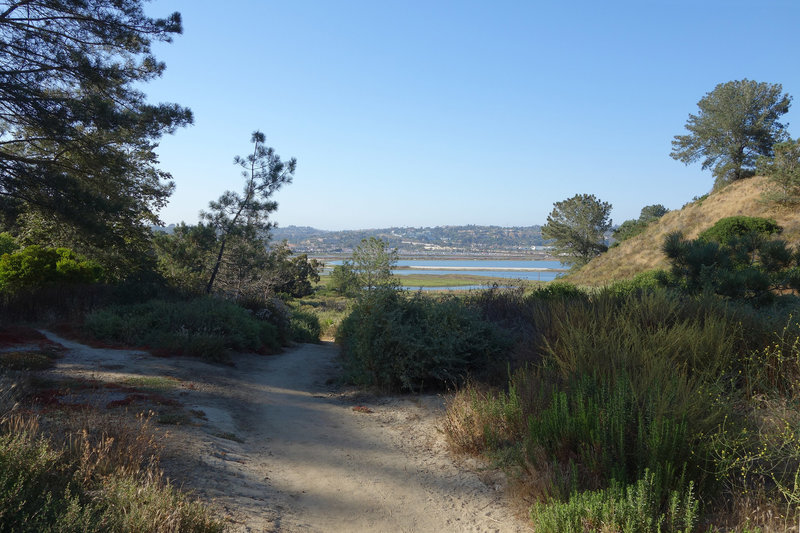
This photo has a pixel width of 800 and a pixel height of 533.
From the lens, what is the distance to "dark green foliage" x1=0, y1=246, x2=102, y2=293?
14.9m

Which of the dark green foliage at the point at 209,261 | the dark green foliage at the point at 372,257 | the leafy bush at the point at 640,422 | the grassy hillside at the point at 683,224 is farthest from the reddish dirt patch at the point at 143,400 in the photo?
the grassy hillside at the point at 683,224

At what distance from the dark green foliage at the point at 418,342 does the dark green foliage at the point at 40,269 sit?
1102 centimetres

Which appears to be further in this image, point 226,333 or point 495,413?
point 226,333

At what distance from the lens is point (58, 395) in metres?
6.57

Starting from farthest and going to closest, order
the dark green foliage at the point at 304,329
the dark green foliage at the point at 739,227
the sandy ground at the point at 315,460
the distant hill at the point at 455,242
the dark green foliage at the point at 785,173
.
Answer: the distant hill at the point at 455,242, the dark green foliage at the point at 785,173, the dark green foliage at the point at 739,227, the dark green foliage at the point at 304,329, the sandy ground at the point at 315,460

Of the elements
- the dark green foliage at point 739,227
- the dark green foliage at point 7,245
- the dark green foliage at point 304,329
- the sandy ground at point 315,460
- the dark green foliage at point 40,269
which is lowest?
the dark green foliage at point 304,329

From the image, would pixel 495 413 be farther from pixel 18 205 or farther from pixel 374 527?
pixel 18 205

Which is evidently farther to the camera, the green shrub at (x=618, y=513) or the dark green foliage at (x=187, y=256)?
the dark green foliage at (x=187, y=256)

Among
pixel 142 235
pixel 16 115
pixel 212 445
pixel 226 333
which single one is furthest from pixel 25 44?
pixel 212 445

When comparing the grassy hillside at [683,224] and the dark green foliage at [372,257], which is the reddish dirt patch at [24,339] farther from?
the grassy hillside at [683,224]

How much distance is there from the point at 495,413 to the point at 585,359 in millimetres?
1287

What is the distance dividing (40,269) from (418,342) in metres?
12.9

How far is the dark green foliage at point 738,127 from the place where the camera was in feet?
140

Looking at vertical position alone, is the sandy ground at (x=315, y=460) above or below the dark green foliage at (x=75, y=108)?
below
